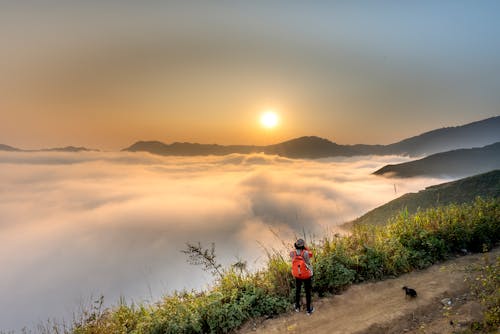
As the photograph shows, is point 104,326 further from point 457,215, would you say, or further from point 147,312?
point 457,215

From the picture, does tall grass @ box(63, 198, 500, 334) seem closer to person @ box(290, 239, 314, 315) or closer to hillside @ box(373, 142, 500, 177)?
person @ box(290, 239, 314, 315)

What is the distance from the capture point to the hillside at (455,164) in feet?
457

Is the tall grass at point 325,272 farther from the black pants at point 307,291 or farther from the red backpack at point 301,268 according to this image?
the red backpack at point 301,268

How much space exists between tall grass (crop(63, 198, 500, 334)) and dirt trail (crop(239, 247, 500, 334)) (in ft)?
1.40

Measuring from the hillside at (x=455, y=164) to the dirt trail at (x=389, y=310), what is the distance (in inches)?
6037

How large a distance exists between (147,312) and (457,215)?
11652mm

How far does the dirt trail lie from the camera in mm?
6414

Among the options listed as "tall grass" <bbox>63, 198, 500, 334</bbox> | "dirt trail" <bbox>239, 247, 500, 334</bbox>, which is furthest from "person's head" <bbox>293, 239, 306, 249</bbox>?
"dirt trail" <bbox>239, 247, 500, 334</bbox>

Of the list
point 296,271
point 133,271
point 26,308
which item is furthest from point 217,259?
point 26,308

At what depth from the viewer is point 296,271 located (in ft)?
23.9

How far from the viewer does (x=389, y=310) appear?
23.0 feet

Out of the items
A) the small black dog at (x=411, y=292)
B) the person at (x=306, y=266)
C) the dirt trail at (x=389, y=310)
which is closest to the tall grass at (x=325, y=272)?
the dirt trail at (x=389, y=310)

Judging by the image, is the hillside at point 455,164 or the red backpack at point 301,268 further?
the hillside at point 455,164

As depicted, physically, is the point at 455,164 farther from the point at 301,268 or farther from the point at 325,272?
the point at 301,268
